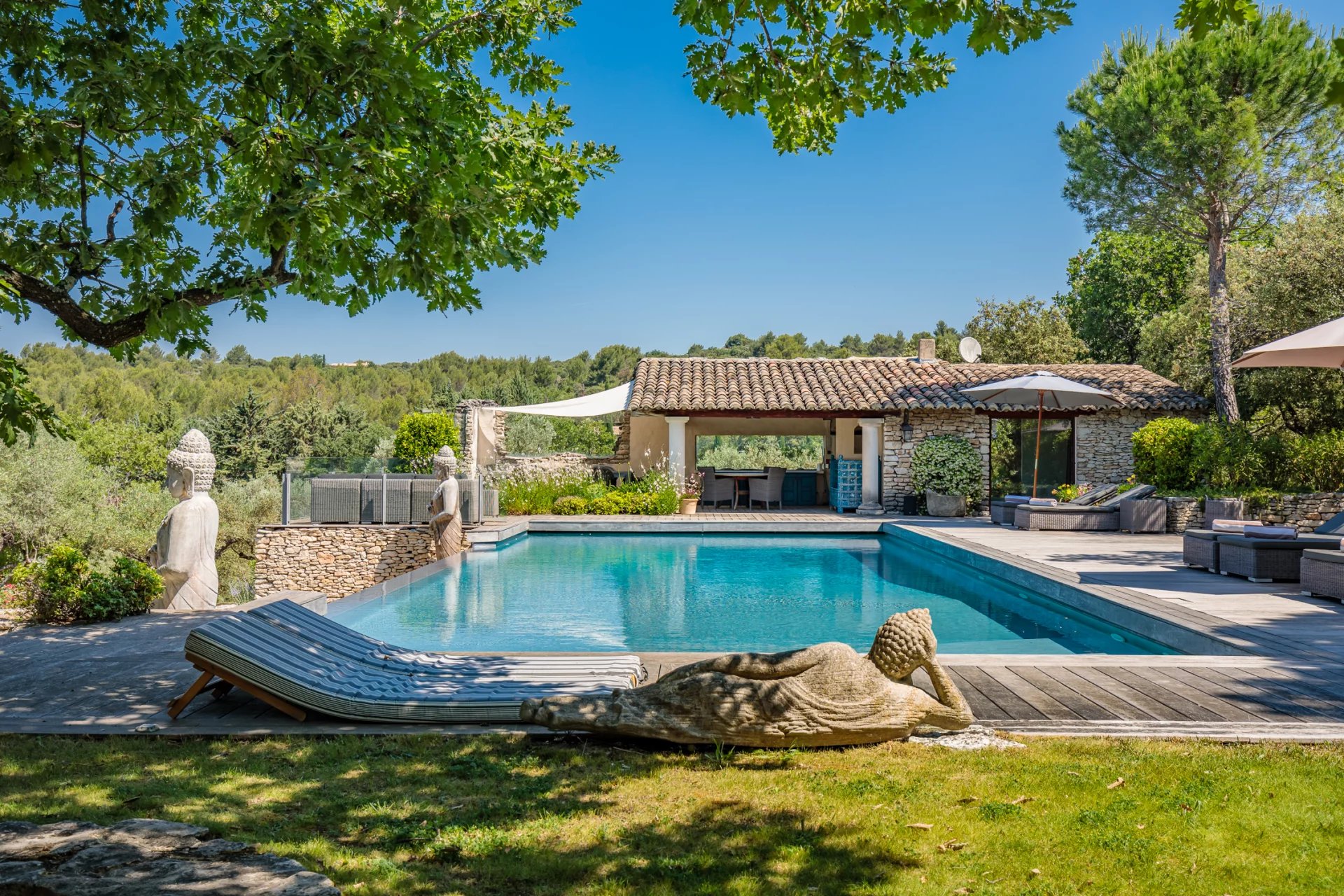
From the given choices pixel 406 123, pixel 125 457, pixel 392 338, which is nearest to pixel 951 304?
pixel 392 338

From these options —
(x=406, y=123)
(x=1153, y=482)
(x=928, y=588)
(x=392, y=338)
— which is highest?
(x=392, y=338)

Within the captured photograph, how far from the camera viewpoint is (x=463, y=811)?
2.93m

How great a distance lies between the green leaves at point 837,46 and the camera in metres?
3.05

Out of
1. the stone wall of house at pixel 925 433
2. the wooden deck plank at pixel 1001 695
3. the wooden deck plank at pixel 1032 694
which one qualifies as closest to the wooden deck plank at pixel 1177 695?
the wooden deck plank at pixel 1032 694

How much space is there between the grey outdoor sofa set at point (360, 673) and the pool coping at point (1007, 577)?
4.95 feet

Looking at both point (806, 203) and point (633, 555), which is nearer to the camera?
point (633, 555)

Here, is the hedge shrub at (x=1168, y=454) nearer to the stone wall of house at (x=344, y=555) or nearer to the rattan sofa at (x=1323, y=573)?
the rattan sofa at (x=1323, y=573)

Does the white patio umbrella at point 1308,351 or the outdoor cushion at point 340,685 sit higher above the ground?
the white patio umbrella at point 1308,351

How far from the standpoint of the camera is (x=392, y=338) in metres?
41.5

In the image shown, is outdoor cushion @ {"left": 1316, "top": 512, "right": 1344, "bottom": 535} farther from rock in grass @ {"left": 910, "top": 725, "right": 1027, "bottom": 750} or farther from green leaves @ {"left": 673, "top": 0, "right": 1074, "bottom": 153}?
green leaves @ {"left": 673, "top": 0, "right": 1074, "bottom": 153}

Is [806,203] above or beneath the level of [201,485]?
above

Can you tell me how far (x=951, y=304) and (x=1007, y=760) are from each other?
31.3 meters

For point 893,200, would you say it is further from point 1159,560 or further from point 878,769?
point 878,769

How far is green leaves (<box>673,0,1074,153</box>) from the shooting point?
120 inches
